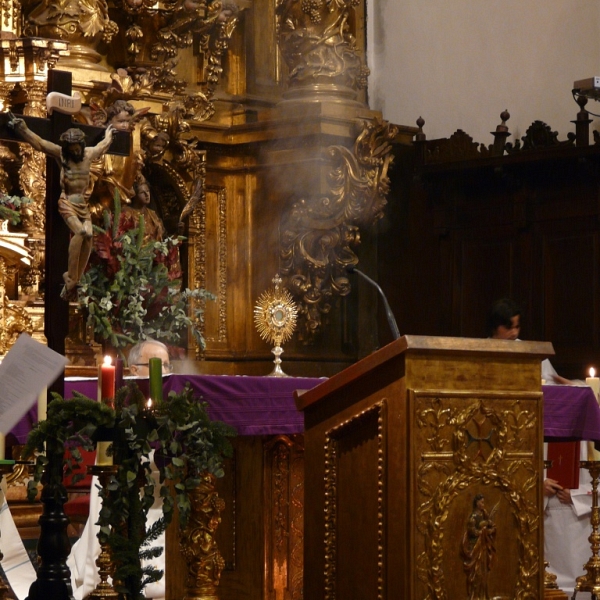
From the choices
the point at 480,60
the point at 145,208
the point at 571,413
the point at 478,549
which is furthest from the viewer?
the point at 480,60

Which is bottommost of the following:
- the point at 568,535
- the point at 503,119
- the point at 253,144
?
the point at 568,535

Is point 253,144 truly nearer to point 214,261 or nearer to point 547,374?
point 214,261

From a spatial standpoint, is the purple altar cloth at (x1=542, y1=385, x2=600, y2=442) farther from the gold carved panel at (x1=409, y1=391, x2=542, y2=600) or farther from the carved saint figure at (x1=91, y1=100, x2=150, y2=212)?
the carved saint figure at (x1=91, y1=100, x2=150, y2=212)

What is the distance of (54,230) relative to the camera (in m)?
5.47

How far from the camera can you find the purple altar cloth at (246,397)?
19.7 ft

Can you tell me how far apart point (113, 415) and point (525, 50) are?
255 inches

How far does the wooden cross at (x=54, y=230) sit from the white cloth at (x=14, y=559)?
3.93 feet

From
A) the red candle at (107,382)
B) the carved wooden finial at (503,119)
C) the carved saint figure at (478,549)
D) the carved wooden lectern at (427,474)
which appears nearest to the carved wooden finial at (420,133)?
the carved wooden finial at (503,119)

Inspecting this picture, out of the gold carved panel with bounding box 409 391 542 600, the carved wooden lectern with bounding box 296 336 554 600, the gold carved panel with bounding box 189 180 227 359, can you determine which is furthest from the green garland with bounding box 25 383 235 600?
the gold carved panel with bounding box 189 180 227 359

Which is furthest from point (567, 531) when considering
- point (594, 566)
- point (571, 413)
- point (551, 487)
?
point (571, 413)

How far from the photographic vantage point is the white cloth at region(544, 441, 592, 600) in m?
8.37

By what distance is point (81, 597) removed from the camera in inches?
249

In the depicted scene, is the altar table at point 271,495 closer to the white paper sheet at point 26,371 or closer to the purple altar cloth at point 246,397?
the purple altar cloth at point 246,397

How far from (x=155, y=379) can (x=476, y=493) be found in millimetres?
1119
